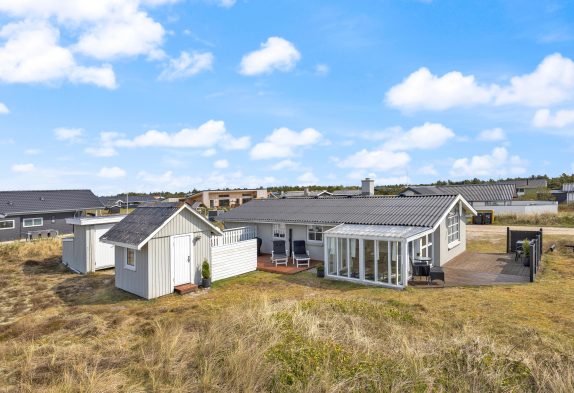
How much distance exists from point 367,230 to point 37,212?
29866mm

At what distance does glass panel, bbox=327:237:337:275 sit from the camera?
608 inches

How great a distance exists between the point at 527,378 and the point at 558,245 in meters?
20.7

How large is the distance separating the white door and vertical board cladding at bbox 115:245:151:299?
1070mm

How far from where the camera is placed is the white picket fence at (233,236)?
16.4 metres

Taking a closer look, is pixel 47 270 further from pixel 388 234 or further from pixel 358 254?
pixel 388 234

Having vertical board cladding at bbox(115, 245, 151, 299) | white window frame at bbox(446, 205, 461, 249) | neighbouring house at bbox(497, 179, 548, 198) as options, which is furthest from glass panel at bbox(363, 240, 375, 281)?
neighbouring house at bbox(497, 179, 548, 198)

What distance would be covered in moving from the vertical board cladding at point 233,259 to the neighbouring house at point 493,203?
27600 mm

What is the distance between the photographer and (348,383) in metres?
5.30

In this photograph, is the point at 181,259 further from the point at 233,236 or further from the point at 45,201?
the point at 45,201

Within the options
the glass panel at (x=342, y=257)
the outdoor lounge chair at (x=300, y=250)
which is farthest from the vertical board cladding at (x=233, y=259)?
the glass panel at (x=342, y=257)

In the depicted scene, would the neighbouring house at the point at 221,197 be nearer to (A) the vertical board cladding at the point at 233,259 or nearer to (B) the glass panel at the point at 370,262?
(A) the vertical board cladding at the point at 233,259

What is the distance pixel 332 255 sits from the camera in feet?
51.1

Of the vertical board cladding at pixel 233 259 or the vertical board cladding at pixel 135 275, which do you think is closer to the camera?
the vertical board cladding at pixel 135 275

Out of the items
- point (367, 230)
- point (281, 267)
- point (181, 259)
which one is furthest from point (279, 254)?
point (181, 259)
